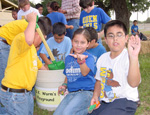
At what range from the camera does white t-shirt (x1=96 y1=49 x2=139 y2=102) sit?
1491 mm

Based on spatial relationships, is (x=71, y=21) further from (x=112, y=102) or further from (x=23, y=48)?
(x=112, y=102)

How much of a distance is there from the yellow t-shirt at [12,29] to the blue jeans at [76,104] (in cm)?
111

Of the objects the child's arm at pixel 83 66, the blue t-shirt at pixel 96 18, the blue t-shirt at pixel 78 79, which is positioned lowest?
the blue t-shirt at pixel 78 79

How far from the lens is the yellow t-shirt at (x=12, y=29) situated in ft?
7.32

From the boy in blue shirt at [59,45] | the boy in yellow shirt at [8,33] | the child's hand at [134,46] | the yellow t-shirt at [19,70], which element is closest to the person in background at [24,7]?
the boy in blue shirt at [59,45]

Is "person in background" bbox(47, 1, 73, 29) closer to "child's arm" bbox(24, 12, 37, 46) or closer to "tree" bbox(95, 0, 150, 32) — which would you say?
"child's arm" bbox(24, 12, 37, 46)

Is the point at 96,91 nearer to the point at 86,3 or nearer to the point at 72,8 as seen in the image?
the point at 86,3

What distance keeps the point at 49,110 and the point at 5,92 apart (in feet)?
2.71

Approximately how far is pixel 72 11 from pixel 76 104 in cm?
256

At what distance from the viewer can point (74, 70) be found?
6.01ft

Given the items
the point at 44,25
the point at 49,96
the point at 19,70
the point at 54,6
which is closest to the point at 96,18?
the point at 54,6

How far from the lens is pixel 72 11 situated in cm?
375

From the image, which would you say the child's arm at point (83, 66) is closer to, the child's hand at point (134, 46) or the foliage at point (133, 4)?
the child's hand at point (134, 46)

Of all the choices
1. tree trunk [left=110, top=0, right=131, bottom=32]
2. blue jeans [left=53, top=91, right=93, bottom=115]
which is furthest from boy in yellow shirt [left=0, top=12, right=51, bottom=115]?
tree trunk [left=110, top=0, right=131, bottom=32]
